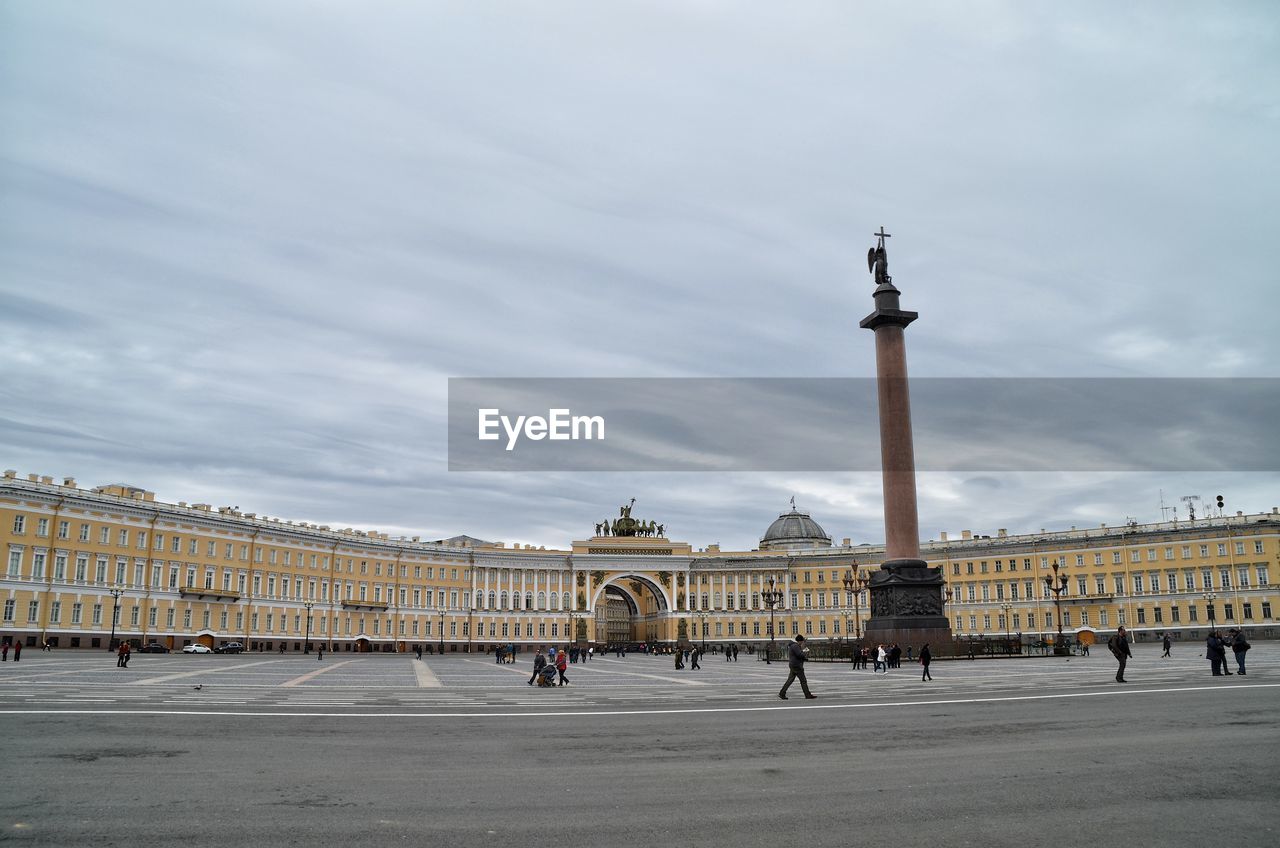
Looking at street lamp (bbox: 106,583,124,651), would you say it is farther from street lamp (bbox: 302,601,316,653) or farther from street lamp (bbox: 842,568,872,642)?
street lamp (bbox: 842,568,872,642)

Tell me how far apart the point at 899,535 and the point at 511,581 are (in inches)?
3446

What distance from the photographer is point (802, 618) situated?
128 metres

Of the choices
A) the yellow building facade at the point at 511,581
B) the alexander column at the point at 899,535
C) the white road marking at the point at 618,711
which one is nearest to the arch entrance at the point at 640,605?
the yellow building facade at the point at 511,581

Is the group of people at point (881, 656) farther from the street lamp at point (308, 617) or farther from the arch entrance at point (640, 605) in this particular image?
the arch entrance at point (640, 605)

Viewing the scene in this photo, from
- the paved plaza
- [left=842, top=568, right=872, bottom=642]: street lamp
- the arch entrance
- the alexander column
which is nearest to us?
the paved plaza

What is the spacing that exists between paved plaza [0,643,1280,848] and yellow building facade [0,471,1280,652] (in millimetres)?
53642

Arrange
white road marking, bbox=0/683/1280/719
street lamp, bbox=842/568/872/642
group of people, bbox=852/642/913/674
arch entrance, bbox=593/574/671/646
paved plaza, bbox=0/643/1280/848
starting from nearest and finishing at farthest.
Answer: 1. paved plaza, bbox=0/643/1280/848
2. white road marking, bbox=0/683/1280/719
3. group of people, bbox=852/642/913/674
4. street lamp, bbox=842/568/872/642
5. arch entrance, bbox=593/574/671/646

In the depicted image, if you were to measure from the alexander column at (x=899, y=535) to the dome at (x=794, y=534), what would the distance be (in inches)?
3843

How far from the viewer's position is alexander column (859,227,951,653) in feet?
155

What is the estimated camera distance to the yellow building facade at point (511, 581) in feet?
251

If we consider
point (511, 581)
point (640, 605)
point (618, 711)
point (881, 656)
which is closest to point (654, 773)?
point (618, 711)

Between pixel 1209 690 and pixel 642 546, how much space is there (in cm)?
11234

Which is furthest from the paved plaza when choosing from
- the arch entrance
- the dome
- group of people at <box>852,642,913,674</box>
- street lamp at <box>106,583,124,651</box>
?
the dome

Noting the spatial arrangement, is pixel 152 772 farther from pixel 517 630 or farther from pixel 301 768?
pixel 517 630
